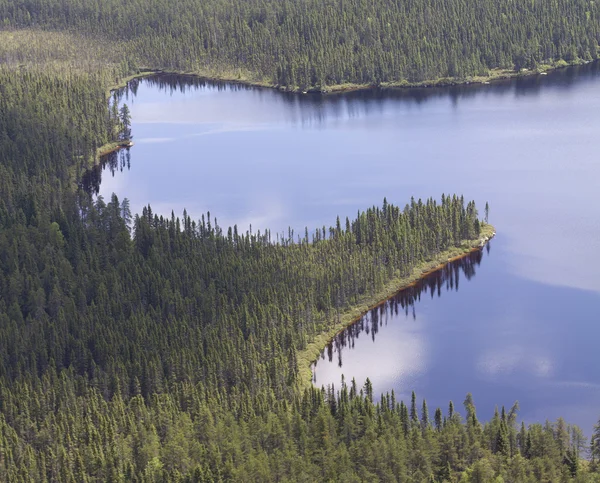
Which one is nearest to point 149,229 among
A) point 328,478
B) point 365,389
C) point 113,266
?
point 113,266

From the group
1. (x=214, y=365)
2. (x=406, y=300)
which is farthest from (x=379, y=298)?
(x=214, y=365)

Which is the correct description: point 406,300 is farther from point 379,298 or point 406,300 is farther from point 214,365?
point 214,365

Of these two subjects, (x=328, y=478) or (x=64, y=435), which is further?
(x=64, y=435)

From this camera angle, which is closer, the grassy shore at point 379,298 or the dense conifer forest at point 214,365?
the dense conifer forest at point 214,365

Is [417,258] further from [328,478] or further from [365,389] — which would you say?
[328,478]

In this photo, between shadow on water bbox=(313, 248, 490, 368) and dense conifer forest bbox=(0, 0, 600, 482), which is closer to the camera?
dense conifer forest bbox=(0, 0, 600, 482)
